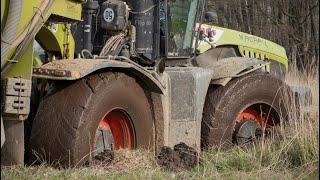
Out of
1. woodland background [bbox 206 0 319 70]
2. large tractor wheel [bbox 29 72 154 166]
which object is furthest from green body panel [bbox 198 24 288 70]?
large tractor wheel [bbox 29 72 154 166]

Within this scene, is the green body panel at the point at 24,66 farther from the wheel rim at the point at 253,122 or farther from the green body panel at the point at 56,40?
the wheel rim at the point at 253,122

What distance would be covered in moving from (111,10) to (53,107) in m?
1.73

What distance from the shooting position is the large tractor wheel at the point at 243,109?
25.4 feet

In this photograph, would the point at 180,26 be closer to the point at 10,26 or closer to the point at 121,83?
the point at 121,83

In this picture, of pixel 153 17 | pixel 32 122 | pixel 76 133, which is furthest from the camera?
pixel 153 17

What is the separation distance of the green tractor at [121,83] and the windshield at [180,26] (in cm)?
1

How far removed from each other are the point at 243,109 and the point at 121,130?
198 centimetres

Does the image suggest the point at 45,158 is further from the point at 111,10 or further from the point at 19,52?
the point at 111,10

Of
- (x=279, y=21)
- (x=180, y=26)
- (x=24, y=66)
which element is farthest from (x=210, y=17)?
(x=279, y=21)

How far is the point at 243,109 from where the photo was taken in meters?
8.01

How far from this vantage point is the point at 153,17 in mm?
7449

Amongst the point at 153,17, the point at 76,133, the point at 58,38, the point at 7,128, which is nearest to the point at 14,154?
the point at 7,128

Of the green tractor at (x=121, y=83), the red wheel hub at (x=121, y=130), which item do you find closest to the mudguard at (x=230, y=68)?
the green tractor at (x=121, y=83)

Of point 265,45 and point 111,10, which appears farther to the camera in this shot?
point 265,45
